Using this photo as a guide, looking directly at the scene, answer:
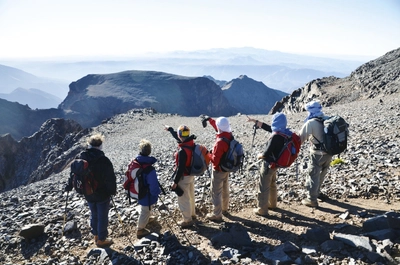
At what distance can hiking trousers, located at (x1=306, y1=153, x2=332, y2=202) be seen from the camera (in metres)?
8.00

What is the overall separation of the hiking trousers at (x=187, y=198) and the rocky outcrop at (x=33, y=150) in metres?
47.4

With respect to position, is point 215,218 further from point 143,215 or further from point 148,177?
point 148,177

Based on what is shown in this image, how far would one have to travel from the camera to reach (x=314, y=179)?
8258 mm

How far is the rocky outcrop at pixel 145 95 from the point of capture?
447 feet

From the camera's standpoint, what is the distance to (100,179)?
6.88 metres

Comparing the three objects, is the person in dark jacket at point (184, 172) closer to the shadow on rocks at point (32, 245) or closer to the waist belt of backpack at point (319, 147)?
the waist belt of backpack at point (319, 147)

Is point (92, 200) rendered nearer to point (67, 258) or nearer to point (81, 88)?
point (67, 258)

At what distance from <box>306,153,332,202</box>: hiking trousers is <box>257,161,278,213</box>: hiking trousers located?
1.06 m

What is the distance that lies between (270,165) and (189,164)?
2067 mm

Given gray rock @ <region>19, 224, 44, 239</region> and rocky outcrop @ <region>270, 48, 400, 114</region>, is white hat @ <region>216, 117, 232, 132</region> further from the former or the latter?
rocky outcrop @ <region>270, 48, 400, 114</region>

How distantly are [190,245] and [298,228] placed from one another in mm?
2741

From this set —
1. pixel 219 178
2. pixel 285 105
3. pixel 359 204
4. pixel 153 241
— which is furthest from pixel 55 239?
pixel 285 105

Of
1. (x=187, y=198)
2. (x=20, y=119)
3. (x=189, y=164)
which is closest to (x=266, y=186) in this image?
(x=187, y=198)

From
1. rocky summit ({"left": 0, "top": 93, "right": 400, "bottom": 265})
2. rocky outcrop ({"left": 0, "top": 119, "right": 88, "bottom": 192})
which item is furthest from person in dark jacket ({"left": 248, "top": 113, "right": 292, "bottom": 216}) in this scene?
rocky outcrop ({"left": 0, "top": 119, "right": 88, "bottom": 192})
